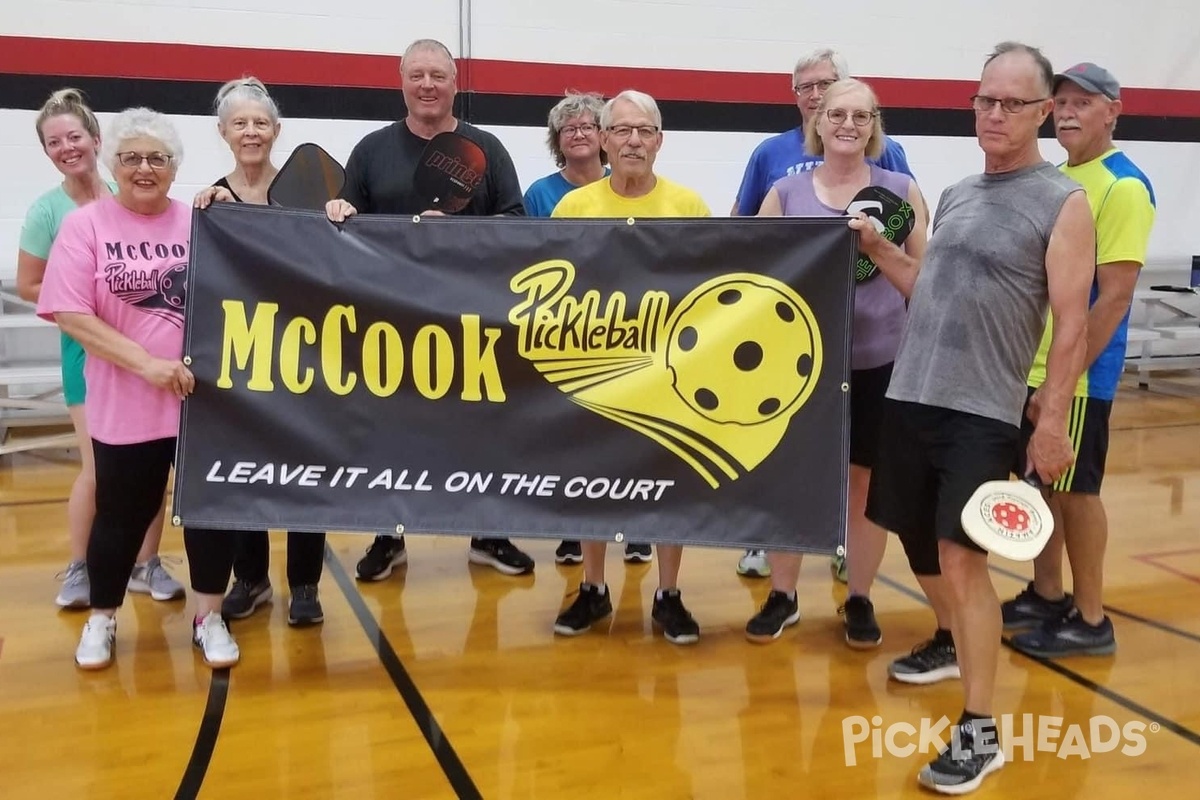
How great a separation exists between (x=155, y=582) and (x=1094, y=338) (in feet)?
10.4

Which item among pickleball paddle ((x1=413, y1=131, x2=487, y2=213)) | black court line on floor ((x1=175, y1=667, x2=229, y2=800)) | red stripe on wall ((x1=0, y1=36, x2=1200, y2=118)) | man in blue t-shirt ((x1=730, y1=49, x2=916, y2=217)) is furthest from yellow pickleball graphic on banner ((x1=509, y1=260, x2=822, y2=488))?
red stripe on wall ((x1=0, y1=36, x2=1200, y2=118))

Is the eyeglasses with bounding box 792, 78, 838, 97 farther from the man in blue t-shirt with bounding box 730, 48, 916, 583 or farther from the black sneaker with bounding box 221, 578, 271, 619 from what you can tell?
the black sneaker with bounding box 221, 578, 271, 619

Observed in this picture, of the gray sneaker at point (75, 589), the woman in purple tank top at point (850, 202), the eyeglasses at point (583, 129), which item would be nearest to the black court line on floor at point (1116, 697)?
the woman in purple tank top at point (850, 202)

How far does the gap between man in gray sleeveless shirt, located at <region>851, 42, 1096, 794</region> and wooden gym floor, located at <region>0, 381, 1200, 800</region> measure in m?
0.33

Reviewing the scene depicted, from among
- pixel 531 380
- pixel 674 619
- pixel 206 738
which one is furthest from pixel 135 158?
pixel 674 619

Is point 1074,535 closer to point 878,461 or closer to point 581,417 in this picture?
point 878,461

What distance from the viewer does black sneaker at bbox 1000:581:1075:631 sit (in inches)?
130

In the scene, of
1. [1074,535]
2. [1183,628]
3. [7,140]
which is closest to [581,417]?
[1074,535]

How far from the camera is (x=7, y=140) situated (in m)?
5.64

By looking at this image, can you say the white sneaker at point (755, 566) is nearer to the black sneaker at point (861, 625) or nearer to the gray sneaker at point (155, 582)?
the black sneaker at point (861, 625)

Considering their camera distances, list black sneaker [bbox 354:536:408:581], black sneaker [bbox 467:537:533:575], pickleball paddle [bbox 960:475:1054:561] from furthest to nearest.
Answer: black sneaker [bbox 467:537:533:575], black sneaker [bbox 354:536:408:581], pickleball paddle [bbox 960:475:1054:561]

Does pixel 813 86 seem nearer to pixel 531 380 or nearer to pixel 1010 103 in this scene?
pixel 1010 103

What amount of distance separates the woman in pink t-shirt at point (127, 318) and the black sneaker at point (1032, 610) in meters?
2.55

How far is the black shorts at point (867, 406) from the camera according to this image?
2973mm
